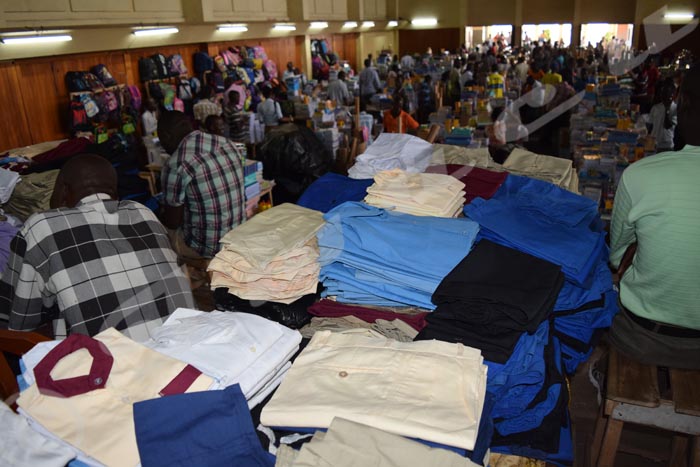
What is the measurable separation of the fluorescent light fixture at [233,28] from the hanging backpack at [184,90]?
1377 millimetres

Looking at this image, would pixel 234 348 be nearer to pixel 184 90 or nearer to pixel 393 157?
pixel 393 157

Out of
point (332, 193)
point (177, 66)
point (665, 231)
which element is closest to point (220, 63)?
point (177, 66)

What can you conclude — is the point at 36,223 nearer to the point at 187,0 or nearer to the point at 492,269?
the point at 492,269

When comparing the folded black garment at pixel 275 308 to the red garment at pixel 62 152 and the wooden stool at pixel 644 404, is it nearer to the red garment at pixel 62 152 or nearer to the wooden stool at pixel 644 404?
the wooden stool at pixel 644 404

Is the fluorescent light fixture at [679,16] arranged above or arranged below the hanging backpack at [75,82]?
above

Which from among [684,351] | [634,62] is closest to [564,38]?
[634,62]

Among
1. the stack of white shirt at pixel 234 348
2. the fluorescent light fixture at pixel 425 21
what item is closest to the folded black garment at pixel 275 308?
the stack of white shirt at pixel 234 348

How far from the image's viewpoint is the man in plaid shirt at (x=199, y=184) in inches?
150

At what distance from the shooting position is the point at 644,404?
2.07 meters

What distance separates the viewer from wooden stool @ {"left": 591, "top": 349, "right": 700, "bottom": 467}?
6.75ft

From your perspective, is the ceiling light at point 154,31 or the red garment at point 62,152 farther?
the ceiling light at point 154,31

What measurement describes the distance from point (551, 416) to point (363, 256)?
0.78 meters

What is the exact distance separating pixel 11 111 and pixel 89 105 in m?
0.96

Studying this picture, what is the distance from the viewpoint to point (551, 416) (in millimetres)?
1651
